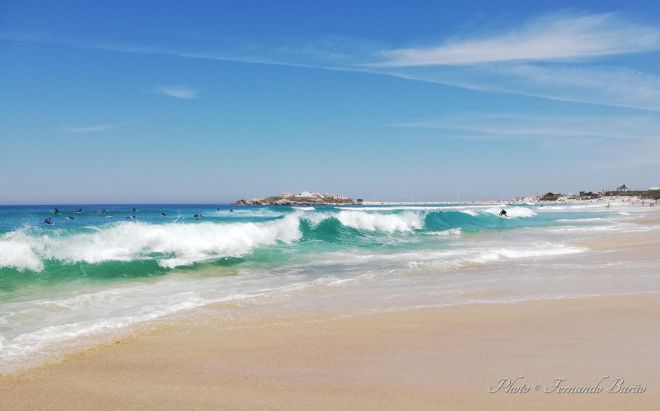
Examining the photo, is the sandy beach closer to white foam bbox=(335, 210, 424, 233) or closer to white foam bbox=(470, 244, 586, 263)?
white foam bbox=(470, 244, 586, 263)

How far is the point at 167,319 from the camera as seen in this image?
6.80 meters

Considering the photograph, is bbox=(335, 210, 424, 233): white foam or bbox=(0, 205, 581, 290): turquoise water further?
bbox=(335, 210, 424, 233): white foam

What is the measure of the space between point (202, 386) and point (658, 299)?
6.97 m

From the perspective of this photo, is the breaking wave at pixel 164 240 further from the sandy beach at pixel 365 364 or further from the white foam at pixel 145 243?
the sandy beach at pixel 365 364

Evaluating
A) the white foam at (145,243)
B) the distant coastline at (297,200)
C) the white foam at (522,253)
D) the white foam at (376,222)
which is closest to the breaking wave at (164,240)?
the white foam at (145,243)

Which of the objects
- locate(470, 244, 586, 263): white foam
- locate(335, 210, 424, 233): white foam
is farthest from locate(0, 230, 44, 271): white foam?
locate(335, 210, 424, 233): white foam

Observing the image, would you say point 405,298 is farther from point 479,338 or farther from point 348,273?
point 348,273

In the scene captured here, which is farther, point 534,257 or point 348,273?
point 534,257

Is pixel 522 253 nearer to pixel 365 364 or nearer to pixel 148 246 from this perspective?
pixel 148 246

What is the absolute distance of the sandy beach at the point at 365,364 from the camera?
392 cm

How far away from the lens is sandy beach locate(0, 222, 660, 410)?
3.92 m

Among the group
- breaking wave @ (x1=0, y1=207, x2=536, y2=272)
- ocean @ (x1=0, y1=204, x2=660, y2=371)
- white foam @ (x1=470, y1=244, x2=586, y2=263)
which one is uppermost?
breaking wave @ (x1=0, y1=207, x2=536, y2=272)

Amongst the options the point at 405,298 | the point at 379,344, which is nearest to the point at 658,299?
the point at 405,298

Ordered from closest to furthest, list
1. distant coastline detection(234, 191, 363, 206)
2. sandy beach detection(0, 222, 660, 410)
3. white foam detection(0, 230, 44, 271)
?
sandy beach detection(0, 222, 660, 410)
white foam detection(0, 230, 44, 271)
distant coastline detection(234, 191, 363, 206)
